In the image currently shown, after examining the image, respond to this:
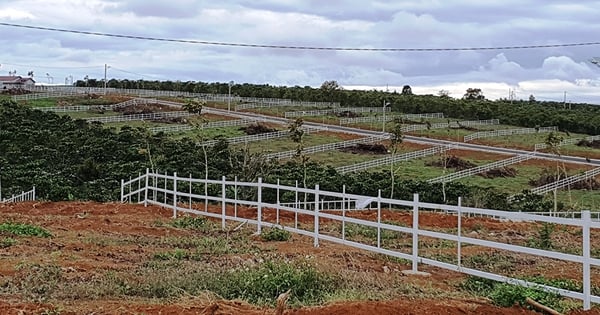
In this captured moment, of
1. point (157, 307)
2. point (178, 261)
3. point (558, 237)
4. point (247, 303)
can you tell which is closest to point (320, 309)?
point (247, 303)

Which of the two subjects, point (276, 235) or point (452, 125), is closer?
point (276, 235)

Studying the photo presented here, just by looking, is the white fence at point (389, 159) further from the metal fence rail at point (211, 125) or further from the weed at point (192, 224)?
the weed at point (192, 224)

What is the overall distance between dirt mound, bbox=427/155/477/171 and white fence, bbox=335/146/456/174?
2.82 metres

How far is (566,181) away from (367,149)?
68.5 feet

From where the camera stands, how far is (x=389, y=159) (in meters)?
Result: 61.7

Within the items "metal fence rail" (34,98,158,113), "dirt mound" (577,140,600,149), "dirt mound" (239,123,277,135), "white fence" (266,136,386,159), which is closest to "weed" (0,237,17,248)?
"white fence" (266,136,386,159)

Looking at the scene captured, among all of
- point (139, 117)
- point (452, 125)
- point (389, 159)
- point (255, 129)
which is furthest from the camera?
point (452, 125)

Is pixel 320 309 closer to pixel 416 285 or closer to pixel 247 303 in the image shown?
pixel 247 303

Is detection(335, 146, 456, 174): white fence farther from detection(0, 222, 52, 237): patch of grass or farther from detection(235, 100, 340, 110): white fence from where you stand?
detection(235, 100, 340, 110): white fence

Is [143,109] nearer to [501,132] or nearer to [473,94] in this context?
[501,132]

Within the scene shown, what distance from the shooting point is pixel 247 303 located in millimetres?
8719

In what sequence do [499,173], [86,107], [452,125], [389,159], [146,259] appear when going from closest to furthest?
[146,259], [499,173], [389,159], [86,107], [452,125]

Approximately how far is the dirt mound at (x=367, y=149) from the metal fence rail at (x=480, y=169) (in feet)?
34.5

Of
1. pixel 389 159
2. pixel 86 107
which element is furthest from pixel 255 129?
pixel 86 107
